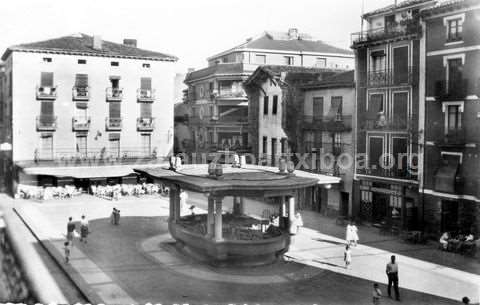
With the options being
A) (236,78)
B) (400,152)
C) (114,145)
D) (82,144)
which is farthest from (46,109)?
(400,152)

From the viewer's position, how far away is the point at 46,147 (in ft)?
157

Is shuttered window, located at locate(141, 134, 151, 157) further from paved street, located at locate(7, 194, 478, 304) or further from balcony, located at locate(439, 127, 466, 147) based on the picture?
balcony, located at locate(439, 127, 466, 147)

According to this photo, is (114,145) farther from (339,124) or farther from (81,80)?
(339,124)

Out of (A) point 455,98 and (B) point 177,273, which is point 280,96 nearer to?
(A) point 455,98

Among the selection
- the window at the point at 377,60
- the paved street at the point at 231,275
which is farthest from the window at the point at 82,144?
the window at the point at 377,60

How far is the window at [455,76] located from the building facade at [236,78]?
87.8ft

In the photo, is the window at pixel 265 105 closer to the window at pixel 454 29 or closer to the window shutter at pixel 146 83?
the window shutter at pixel 146 83

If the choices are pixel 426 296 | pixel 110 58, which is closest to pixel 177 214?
pixel 426 296

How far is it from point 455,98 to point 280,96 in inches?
714

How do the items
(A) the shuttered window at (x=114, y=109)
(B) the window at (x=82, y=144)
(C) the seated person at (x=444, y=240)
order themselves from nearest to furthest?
(C) the seated person at (x=444, y=240)
(B) the window at (x=82, y=144)
(A) the shuttered window at (x=114, y=109)

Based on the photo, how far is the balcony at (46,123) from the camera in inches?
1864

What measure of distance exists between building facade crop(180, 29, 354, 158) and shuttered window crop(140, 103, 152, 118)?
8.50 meters

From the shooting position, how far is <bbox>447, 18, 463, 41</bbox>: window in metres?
29.5

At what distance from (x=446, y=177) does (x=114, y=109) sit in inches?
1243
